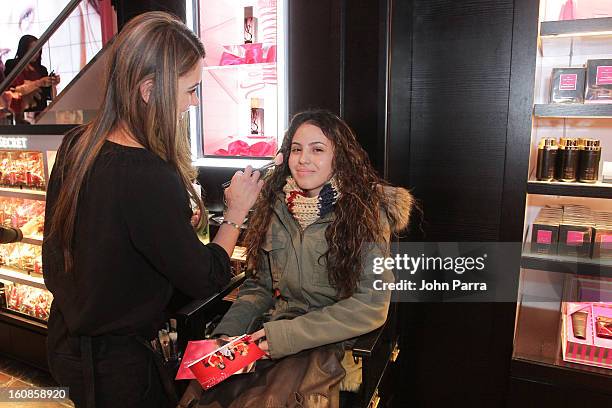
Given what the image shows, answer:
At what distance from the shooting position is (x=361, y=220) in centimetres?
182

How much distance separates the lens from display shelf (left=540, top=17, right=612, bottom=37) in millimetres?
1860

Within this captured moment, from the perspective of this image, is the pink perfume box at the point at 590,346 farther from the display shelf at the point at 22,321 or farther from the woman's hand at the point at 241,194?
the display shelf at the point at 22,321

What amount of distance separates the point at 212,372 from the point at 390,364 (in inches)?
43.9

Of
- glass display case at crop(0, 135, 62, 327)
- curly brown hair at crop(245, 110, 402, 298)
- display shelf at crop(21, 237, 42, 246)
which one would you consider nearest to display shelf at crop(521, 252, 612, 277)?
curly brown hair at crop(245, 110, 402, 298)

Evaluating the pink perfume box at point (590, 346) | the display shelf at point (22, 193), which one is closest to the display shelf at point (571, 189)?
the pink perfume box at point (590, 346)

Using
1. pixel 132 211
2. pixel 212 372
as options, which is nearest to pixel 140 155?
pixel 132 211

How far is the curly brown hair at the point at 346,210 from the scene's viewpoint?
5.88ft

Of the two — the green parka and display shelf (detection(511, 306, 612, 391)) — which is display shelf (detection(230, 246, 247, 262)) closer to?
the green parka

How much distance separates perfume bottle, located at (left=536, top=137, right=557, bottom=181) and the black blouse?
5.00ft

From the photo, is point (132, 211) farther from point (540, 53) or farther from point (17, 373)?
point (17, 373)

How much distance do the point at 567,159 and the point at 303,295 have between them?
1.28 m

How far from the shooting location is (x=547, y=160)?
2.09m

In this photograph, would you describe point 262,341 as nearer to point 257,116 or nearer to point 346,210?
point 346,210

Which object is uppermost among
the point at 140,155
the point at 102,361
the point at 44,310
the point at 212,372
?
the point at 140,155
